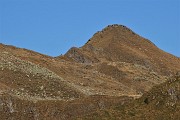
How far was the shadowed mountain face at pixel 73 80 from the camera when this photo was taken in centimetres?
6191

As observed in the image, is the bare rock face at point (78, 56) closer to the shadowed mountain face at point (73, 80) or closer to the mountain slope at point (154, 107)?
the shadowed mountain face at point (73, 80)

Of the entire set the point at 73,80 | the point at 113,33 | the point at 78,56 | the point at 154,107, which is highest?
the point at 113,33

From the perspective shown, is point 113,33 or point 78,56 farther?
point 113,33

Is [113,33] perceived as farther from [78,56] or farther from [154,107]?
[154,107]

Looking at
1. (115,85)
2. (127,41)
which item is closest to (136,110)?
(115,85)

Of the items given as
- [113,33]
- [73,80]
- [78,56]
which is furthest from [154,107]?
[113,33]

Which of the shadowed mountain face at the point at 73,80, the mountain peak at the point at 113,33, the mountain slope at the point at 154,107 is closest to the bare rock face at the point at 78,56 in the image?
the shadowed mountain face at the point at 73,80

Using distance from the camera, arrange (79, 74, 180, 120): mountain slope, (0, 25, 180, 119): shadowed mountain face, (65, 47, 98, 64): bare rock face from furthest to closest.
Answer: (65, 47, 98, 64): bare rock face, (0, 25, 180, 119): shadowed mountain face, (79, 74, 180, 120): mountain slope

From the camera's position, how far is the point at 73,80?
84.4m

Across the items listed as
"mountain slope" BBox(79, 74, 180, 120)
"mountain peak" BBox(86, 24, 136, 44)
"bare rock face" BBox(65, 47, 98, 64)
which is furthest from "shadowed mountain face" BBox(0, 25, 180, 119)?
A: "mountain slope" BBox(79, 74, 180, 120)

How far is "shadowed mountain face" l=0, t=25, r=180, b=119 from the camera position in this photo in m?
A: 61.9

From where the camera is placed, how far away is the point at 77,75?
89875mm

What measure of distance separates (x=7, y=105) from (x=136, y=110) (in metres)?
26.5

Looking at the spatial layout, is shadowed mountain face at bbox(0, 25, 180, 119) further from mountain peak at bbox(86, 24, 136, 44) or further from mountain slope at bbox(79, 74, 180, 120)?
mountain slope at bbox(79, 74, 180, 120)
